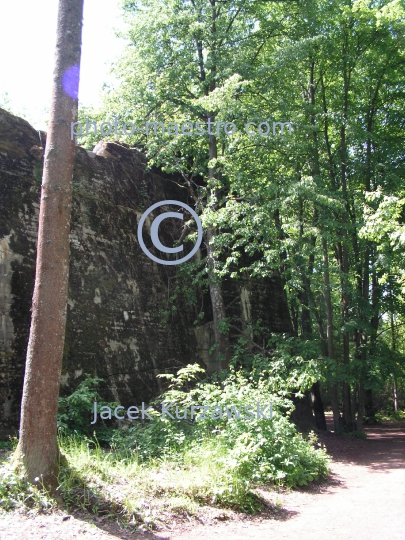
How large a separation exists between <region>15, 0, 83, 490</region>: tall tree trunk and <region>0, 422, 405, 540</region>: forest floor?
61cm

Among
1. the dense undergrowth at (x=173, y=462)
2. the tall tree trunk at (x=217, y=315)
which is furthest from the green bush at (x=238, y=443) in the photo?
the tall tree trunk at (x=217, y=315)

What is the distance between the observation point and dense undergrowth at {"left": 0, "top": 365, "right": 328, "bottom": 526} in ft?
16.0

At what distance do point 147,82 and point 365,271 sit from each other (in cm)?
796

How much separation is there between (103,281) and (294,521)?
5.82 m

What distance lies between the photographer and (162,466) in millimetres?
6211

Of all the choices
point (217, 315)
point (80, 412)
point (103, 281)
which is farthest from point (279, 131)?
point (80, 412)

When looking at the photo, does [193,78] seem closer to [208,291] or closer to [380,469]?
[208,291]

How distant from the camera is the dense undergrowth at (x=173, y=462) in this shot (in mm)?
4891

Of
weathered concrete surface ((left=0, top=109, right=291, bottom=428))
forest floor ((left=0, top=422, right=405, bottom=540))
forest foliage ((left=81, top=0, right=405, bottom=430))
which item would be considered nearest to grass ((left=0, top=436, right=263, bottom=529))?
forest floor ((left=0, top=422, right=405, bottom=540))

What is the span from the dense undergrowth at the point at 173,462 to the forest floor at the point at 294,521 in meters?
0.19

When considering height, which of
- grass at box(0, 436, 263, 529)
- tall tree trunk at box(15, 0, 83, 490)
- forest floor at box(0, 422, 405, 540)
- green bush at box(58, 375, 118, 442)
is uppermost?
tall tree trunk at box(15, 0, 83, 490)

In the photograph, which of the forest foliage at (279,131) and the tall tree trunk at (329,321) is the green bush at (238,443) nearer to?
the forest foliage at (279,131)

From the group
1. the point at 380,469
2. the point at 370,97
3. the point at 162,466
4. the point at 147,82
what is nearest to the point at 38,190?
the point at 147,82

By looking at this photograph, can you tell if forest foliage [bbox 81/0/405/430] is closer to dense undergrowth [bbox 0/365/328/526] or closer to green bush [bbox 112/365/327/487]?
green bush [bbox 112/365/327/487]
